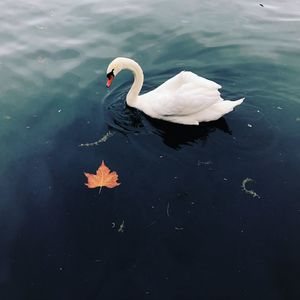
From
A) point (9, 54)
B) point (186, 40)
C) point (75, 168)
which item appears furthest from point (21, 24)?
point (75, 168)

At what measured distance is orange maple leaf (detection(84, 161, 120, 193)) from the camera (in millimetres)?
6561

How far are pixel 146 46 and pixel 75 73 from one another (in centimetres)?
202

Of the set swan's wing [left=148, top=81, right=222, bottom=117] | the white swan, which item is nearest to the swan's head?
the white swan

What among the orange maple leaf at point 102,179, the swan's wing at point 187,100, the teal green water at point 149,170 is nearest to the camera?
the teal green water at point 149,170

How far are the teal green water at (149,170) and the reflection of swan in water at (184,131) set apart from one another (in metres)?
0.03

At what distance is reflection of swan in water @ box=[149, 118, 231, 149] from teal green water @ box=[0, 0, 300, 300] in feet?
0.09

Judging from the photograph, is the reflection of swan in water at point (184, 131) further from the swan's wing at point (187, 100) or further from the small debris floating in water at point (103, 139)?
the small debris floating in water at point (103, 139)

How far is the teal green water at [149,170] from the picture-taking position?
17.4ft

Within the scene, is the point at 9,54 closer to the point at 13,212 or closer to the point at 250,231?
the point at 13,212

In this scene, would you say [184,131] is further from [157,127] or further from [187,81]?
[187,81]

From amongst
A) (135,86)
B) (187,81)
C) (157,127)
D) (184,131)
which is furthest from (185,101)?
(135,86)

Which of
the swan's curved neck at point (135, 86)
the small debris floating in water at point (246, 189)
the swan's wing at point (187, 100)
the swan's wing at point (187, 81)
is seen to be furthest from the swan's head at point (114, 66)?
the small debris floating in water at point (246, 189)

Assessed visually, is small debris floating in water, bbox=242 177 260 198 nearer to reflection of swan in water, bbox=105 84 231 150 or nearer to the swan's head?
reflection of swan in water, bbox=105 84 231 150

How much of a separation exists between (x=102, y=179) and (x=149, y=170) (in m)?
0.75
